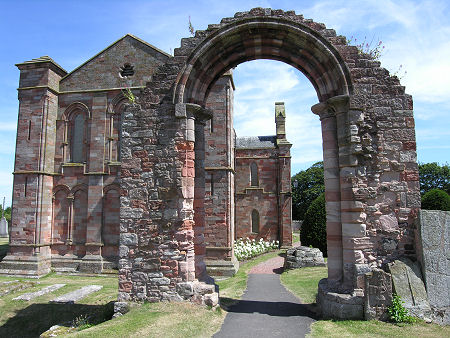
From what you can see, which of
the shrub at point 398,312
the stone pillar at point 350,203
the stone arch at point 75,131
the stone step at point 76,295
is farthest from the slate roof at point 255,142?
the shrub at point 398,312

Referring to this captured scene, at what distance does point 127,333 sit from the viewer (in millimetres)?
5348

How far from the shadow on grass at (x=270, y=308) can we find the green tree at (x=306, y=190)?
40.6 metres

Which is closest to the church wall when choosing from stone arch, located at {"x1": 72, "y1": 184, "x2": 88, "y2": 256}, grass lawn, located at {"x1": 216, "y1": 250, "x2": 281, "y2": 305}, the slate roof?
the slate roof

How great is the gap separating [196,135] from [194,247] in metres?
2.70

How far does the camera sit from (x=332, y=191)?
22.1 feet

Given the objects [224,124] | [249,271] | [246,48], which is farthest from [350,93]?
[249,271]

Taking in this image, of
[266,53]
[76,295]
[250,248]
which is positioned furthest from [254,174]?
[266,53]

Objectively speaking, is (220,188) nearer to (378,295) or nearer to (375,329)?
(378,295)

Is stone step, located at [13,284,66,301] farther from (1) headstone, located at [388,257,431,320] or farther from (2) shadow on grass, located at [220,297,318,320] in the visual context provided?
(1) headstone, located at [388,257,431,320]

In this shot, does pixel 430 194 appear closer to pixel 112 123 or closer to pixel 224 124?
pixel 224 124

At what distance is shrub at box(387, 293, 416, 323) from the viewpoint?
5.66 meters

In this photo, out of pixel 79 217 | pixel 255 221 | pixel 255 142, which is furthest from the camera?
pixel 255 142

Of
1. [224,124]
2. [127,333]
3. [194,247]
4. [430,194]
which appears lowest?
[127,333]

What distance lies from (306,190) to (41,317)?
140ft
